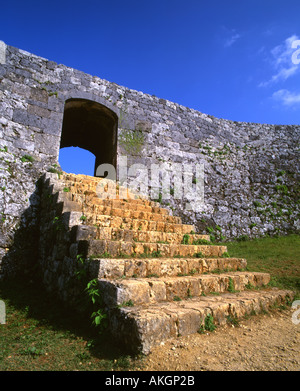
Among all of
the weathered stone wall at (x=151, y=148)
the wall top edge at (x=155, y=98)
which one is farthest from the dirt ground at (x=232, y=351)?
the wall top edge at (x=155, y=98)

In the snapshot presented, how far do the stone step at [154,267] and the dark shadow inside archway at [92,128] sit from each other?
418 cm

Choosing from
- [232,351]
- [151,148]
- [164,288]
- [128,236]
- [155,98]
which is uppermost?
[155,98]

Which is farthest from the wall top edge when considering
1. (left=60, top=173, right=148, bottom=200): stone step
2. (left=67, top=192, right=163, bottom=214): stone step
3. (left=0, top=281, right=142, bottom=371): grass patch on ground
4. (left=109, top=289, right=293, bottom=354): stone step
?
(left=109, top=289, right=293, bottom=354): stone step

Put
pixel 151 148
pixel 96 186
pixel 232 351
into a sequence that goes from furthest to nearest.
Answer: pixel 151 148
pixel 96 186
pixel 232 351

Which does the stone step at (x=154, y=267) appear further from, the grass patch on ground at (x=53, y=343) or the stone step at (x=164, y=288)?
the grass patch on ground at (x=53, y=343)

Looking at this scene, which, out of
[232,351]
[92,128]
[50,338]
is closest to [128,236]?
[50,338]

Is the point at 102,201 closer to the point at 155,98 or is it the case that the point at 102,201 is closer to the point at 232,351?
the point at 232,351

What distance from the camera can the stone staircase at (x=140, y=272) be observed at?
2088 millimetres

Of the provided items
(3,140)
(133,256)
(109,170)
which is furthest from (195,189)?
(3,140)

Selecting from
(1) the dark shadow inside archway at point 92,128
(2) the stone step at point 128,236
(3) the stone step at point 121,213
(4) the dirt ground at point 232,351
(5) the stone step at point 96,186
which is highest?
(1) the dark shadow inside archway at point 92,128

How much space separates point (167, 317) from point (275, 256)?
440 cm

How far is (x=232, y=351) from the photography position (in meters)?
1.95

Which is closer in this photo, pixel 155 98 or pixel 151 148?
pixel 151 148

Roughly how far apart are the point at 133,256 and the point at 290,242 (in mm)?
5660
